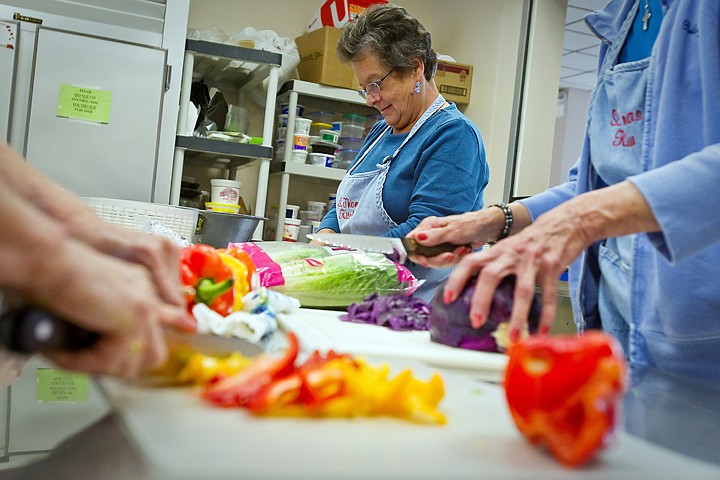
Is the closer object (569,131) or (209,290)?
(209,290)

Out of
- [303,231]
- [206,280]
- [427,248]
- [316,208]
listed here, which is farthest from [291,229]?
[206,280]

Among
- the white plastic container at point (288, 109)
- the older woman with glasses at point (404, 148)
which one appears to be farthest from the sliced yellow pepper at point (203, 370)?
the white plastic container at point (288, 109)

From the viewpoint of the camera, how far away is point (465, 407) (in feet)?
2.62

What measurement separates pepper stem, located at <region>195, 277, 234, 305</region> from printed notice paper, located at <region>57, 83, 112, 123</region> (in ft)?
8.28

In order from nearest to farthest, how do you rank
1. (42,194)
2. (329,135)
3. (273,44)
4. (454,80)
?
(42,194)
(273,44)
(329,135)
(454,80)

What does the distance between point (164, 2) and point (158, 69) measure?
1.31ft

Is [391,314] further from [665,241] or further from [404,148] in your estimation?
[404,148]

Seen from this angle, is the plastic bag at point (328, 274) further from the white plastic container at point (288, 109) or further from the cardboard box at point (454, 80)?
the cardboard box at point (454, 80)

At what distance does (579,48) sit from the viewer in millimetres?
6676

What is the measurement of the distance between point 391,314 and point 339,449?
84 centimetres

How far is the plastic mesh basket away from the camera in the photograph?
2.51 m

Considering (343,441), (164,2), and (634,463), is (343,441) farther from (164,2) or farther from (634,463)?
(164,2)

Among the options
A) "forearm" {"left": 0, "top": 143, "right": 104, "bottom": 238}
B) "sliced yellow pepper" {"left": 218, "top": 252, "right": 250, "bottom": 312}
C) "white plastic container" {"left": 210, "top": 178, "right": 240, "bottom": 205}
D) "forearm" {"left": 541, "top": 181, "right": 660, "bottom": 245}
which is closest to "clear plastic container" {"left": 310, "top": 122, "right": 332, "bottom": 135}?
"white plastic container" {"left": 210, "top": 178, "right": 240, "bottom": 205}

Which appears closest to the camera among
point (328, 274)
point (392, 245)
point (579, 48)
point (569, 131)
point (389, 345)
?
point (389, 345)
